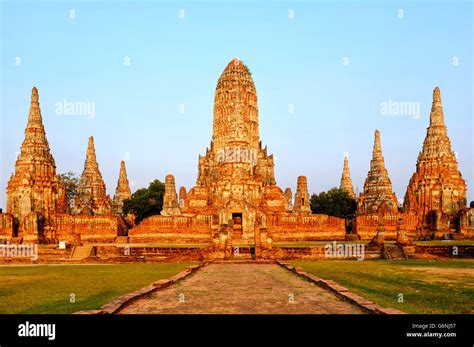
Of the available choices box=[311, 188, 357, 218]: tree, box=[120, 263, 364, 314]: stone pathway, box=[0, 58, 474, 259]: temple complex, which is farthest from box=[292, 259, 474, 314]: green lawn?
box=[311, 188, 357, 218]: tree

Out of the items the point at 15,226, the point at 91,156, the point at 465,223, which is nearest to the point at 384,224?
the point at 465,223

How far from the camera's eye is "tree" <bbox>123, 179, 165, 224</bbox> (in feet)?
220

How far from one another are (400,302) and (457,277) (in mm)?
6555

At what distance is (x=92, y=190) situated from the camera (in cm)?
5509

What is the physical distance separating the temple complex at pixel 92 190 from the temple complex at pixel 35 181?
754cm

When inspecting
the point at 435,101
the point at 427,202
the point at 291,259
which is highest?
the point at 435,101

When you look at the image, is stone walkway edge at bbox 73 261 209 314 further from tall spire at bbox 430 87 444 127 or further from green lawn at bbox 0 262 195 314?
tall spire at bbox 430 87 444 127

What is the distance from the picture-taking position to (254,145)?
6081 centimetres

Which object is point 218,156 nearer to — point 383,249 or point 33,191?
point 33,191

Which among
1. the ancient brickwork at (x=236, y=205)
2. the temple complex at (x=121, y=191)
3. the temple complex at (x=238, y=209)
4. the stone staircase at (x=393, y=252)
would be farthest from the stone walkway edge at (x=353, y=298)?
the temple complex at (x=121, y=191)

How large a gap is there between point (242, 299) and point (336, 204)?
201 feet

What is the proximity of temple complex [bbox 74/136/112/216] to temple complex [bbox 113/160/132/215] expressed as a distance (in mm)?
11595

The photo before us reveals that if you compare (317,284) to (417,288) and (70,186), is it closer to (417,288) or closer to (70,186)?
(417,288)
